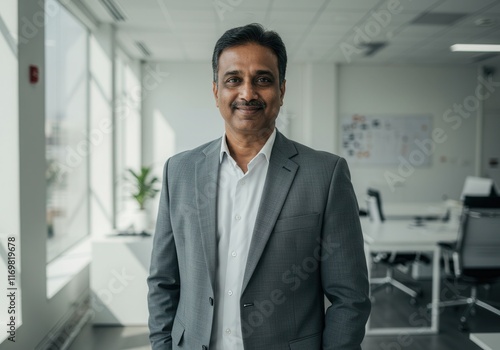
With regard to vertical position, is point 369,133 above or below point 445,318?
above

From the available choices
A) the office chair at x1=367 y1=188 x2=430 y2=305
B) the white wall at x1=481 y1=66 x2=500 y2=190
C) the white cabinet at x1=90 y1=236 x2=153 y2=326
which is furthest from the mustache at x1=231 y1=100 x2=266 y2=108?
the white wall at x1=481 y1=66 x2=500 y2=190

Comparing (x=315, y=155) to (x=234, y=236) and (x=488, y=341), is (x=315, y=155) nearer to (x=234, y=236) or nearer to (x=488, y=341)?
(x=234, y=236)

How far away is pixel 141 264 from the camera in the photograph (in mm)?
3838

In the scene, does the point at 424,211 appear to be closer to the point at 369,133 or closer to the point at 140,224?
the point at 369,133

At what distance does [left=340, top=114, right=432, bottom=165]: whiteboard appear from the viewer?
7.65 m

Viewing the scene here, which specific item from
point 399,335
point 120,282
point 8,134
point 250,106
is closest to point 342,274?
point 250,106

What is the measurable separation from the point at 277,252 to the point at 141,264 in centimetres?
288

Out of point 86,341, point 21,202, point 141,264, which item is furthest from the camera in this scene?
point 141,264

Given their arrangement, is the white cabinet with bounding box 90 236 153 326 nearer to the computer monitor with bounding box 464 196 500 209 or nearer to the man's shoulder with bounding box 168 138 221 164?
the man's shoulder with bounding box 168 138 221 164

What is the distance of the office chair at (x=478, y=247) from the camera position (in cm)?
373

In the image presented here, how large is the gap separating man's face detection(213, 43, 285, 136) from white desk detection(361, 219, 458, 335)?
268 centimetres

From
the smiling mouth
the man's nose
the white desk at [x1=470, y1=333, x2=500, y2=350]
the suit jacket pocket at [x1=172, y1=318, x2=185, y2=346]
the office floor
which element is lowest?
the office floor

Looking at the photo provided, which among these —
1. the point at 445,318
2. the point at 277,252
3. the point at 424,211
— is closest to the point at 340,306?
the point at 277,252

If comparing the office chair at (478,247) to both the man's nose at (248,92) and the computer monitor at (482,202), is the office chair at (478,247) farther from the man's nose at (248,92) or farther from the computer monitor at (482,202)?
the man's nose at (248,92)
